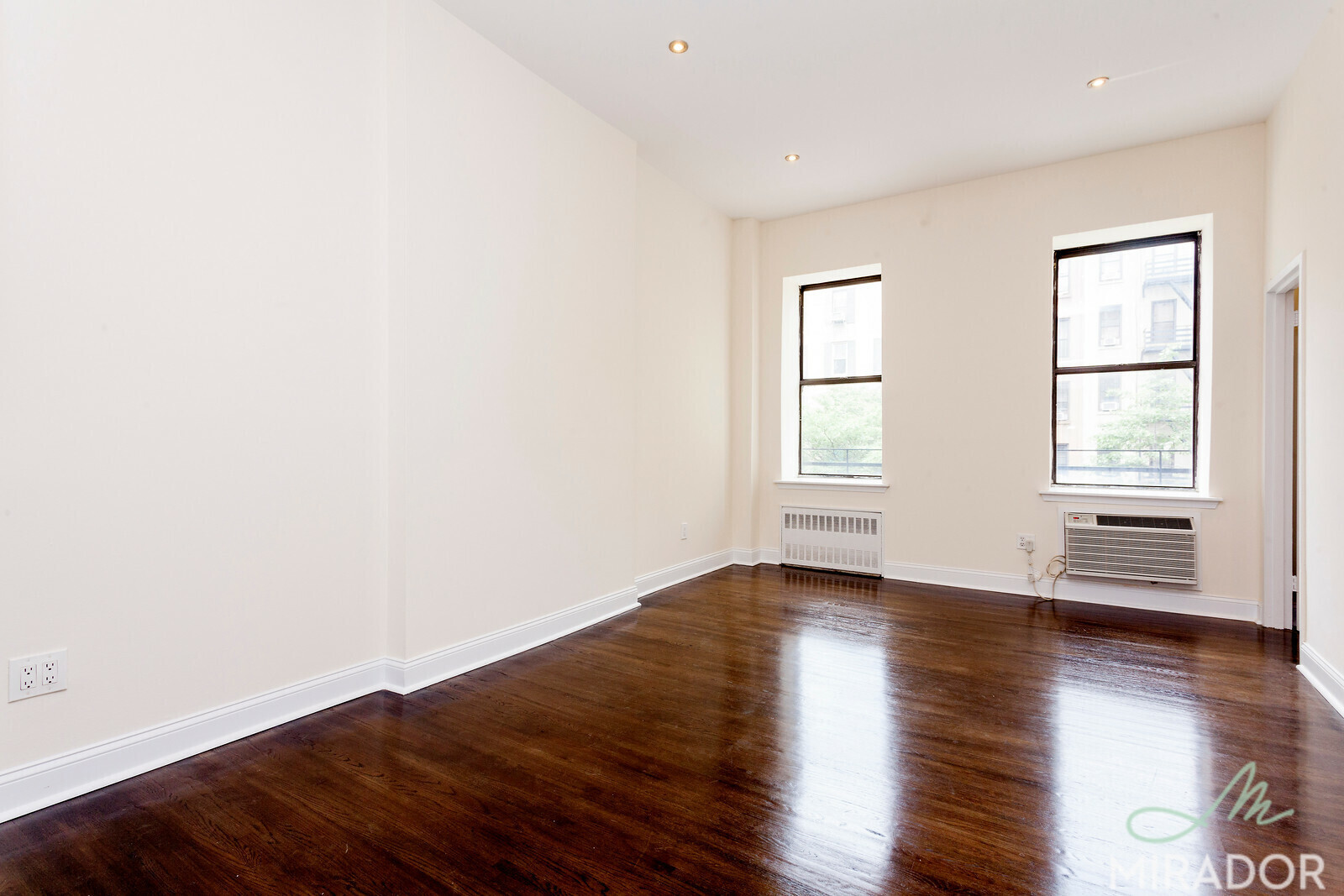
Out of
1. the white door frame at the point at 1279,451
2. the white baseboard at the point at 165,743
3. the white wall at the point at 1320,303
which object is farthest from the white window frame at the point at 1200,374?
the white baseboard at the point at 165,743

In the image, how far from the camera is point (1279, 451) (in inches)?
144

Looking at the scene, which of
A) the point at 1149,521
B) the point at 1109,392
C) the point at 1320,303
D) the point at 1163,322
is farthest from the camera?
the point at 1109,392

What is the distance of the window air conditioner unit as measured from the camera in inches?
157

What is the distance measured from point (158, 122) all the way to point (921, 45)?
3109 millimetres

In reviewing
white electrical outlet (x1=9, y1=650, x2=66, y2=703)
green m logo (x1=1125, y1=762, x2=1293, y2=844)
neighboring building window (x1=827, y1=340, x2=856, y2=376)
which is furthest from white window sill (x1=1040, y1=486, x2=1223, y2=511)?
white electrical outlet (x1=9, y1=650, x2=66, y2=703)

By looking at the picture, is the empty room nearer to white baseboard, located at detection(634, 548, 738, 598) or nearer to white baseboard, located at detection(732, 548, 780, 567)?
white baseboard, located at detection(634, 548, 738, 598)

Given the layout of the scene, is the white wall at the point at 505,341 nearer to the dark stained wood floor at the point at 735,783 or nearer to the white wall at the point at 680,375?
the white wall at the point at 680,375

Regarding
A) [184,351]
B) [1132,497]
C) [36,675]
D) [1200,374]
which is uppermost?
[1200,374]

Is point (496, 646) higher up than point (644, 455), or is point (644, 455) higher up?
point (644, 455)

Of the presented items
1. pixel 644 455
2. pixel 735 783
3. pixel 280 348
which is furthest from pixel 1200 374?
pixel 280 348

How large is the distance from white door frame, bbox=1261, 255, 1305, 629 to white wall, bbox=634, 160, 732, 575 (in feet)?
11.3

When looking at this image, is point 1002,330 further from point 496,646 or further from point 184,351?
point 184,351

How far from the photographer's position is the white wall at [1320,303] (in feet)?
8.75

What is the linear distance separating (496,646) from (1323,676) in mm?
3633
